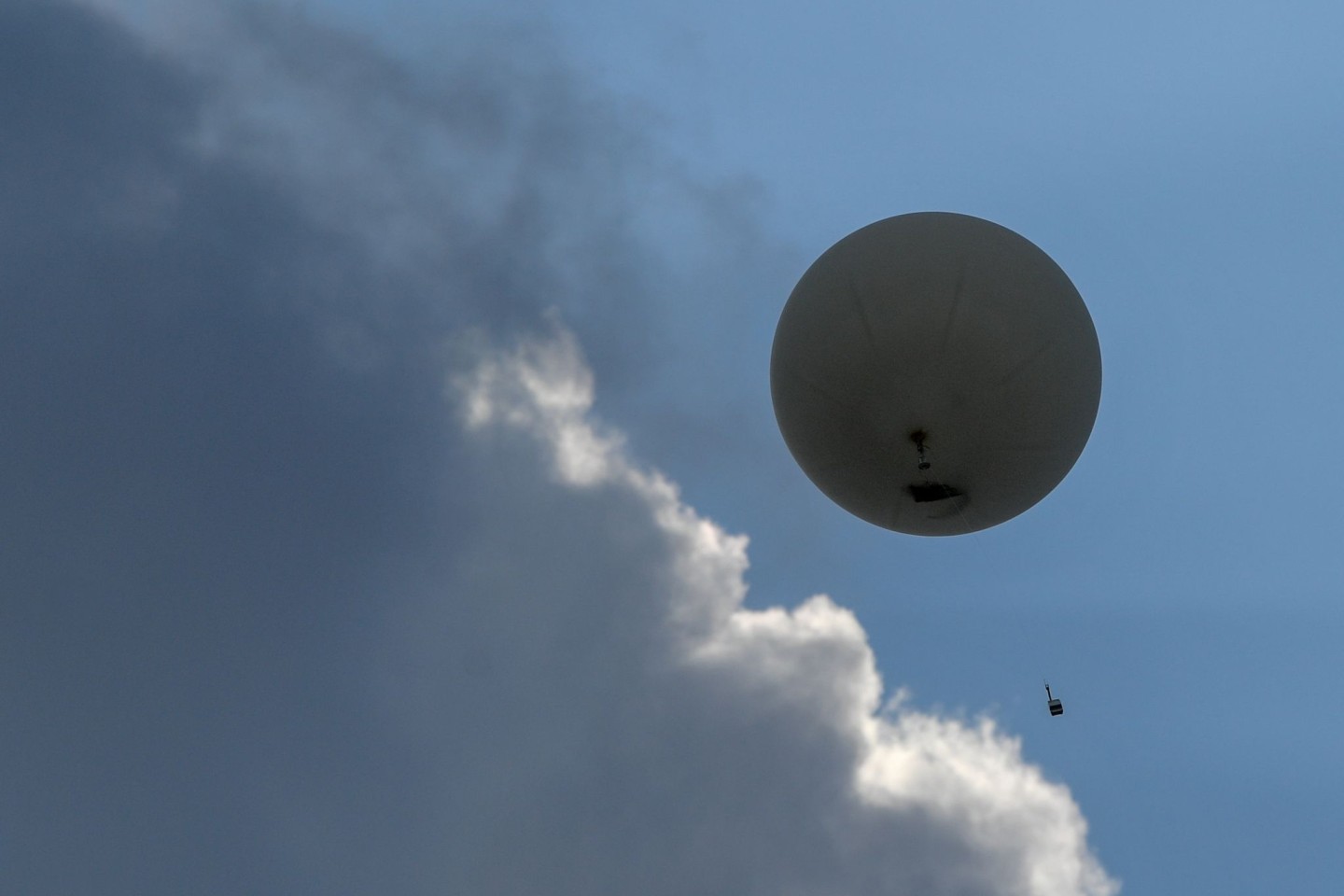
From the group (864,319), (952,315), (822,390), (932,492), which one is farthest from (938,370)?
(932,492)

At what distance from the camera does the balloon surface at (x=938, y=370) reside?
15.3 m

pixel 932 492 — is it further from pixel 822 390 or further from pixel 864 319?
pixel 864 319

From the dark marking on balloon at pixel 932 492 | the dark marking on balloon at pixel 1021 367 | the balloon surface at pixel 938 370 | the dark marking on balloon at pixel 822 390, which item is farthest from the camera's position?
the dark marking on balloon at pixel 932 492

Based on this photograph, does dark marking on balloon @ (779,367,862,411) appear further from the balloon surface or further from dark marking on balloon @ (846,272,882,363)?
dark marking on balloon @ (846,272,882,363)

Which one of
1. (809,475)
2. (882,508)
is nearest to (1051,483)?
(882,508)

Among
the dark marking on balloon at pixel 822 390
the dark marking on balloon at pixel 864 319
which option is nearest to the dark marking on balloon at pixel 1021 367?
the dark marking on balloon at pixel 864 319

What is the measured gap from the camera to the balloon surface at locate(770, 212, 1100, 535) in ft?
50.3

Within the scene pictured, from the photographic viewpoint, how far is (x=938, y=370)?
1518cm

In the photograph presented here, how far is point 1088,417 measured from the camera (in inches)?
675

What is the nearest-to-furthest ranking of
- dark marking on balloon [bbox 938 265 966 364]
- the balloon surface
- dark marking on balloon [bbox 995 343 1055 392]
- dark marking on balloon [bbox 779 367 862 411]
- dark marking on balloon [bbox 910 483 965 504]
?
dark marking on balloon [bbox 938 265 966 364] < the balloon surface < dark marking on balloon [bbox 995 343 1055 392] < dark marking on balloon [bbox 779 367 862 411] < dark marking on balloon [bbox 910 483 965 504]

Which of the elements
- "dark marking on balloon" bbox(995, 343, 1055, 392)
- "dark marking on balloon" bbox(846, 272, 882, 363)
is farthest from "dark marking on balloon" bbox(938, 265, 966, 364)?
"dark marking on balloon" bbox(995, 343, 1055, 392)

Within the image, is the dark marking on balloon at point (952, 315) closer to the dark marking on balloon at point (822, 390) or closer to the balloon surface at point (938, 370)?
the balloon surface at point (938, 370)

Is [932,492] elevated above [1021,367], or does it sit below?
below

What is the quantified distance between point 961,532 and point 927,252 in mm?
5153
